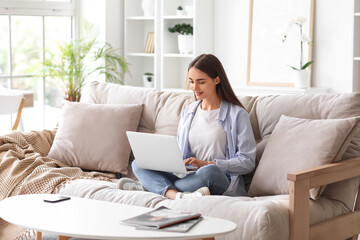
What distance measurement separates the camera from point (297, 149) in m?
3.06

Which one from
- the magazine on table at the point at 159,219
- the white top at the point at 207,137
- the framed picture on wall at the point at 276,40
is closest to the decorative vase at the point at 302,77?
the framed picture on wall at the point at 276,40

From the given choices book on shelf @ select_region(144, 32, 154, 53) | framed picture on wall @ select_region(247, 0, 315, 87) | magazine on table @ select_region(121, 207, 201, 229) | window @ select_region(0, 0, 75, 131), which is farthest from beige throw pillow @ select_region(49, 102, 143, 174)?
book on shelf @ select_region(144, 32, 154, 53)

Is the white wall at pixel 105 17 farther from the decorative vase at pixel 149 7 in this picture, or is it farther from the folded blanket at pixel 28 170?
the folded blanket at pixel 28 170

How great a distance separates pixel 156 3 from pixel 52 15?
0.97 m

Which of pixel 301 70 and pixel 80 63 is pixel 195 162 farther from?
pixel 80 63

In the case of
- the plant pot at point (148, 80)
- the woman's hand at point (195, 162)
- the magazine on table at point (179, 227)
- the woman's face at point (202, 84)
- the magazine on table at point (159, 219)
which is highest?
the woman's face at point (202, 84)

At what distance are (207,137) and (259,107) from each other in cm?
35

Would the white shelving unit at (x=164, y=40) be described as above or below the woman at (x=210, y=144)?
above

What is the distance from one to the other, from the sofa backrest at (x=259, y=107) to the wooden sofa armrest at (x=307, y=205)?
10cm

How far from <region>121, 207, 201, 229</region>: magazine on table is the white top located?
851 mm

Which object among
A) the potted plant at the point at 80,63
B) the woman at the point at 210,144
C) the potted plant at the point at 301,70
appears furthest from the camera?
the potted plant at the point at 80,63

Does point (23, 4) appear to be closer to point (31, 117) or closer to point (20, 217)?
point (31, 117)

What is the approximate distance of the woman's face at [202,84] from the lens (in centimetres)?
335

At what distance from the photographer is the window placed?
538 centimetres
